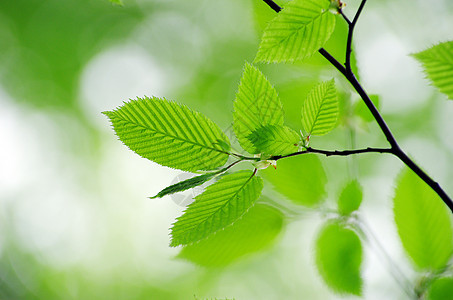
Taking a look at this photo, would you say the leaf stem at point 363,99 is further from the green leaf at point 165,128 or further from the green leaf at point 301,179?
the green leaf at point 301,179

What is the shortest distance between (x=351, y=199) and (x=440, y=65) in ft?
0.96

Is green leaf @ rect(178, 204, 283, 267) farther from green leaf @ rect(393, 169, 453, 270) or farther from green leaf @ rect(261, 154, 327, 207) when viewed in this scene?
green leaf @ rect(393, 169, 453, 270)

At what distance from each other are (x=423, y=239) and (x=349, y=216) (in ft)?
0.34

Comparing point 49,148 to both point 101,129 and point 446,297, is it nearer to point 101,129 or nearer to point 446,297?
point 101,129

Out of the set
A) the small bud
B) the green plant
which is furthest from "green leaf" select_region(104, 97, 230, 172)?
the small bud

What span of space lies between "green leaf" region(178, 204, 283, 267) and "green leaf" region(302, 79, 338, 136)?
0.19m

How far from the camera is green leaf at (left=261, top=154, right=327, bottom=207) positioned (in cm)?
54

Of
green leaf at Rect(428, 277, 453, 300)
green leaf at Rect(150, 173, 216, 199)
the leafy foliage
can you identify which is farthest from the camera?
the leafy foliage

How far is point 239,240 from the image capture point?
0.48 metres

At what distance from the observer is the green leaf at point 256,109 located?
1.02 ft

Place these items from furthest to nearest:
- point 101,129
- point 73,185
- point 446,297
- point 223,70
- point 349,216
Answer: point 73,185 < point 101,129 < point 223,70 < point 349,216 < point 446,297

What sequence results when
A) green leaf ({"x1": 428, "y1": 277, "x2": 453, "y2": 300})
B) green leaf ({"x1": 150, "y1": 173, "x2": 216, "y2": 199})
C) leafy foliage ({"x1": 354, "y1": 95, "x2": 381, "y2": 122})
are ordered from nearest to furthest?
green leaf ({"x1": 150, "y1": 173, "x2": 216, "y2": 199}) < green leaf ({"x1": 428, "y1": 277, "x2": 453, "y2": 300}) < leafy foliage ({"x1": 354, "y1": 95, "x2": 381, "y2": 122})

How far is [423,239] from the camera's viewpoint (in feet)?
1.55

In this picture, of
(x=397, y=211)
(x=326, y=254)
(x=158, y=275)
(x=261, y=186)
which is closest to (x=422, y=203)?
(x=397, y=211)
